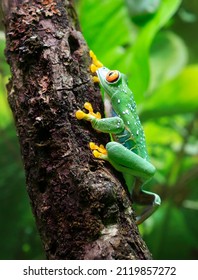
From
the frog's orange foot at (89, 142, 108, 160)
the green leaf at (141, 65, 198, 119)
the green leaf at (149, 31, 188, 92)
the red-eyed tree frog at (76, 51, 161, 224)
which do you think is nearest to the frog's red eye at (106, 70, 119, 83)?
the red-eyed tree frog at (76, 51, 161, 224)

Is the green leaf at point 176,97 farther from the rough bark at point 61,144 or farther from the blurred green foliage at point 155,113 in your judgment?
the rough bark at point 61,144

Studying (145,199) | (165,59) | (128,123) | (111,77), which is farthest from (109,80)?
(165,59)

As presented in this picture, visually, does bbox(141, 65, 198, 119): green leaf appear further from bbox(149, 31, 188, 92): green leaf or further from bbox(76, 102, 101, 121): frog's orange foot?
bbox(76, 102, 101, 121): frog's orange foot

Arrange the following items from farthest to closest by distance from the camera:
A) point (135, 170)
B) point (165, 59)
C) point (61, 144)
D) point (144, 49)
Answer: point (165, 59) → point (144, 49) → point (135, 170) → point (61, 144)

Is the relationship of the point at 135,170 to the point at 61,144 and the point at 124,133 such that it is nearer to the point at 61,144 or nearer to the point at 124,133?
the point at 124,133

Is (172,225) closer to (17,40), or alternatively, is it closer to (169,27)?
(169,27)

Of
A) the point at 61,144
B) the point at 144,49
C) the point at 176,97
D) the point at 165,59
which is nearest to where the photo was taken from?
the point at 61,144

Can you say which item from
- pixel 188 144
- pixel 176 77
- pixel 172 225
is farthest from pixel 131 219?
pixel 188 144
